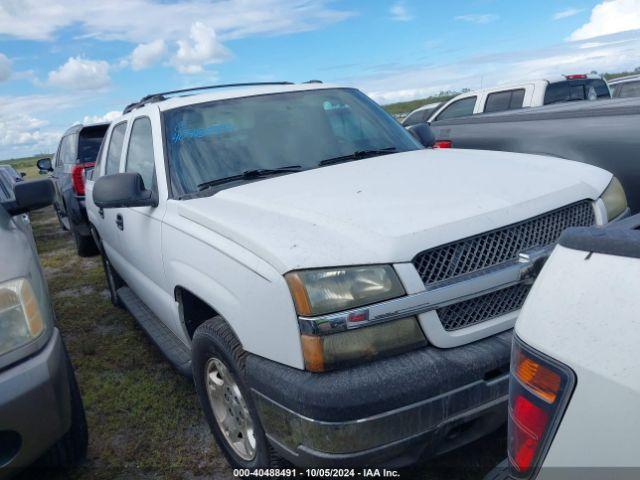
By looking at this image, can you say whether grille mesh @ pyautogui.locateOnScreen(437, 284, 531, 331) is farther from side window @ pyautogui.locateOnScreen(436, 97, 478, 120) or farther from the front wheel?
side window @ pyautogui.locateOnScreen(436, 97, 478, 120)

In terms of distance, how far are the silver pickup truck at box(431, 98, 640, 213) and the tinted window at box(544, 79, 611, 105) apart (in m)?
3.49

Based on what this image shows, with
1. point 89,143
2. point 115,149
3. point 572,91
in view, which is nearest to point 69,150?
point 89,143

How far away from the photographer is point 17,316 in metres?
2.33

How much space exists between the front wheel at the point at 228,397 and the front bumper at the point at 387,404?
0.22m

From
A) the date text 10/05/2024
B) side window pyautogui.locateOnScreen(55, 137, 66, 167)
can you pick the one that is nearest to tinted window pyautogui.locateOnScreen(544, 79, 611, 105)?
the date text 10/05/2024

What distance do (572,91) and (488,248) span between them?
7.56 metres

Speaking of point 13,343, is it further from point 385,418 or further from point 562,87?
point 562,87

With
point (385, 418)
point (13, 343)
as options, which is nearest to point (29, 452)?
point (13, 343)

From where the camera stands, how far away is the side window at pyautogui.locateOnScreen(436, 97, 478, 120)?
381 inches

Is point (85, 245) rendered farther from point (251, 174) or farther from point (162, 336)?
point (251, 174)

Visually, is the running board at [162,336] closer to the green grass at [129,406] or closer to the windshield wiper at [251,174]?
the green grass at [129,406]

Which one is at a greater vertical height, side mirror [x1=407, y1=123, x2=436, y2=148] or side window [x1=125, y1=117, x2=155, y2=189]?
side window [x1=125, y1=117, x2=155, y2=189]

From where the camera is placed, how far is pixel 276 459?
7.47ft

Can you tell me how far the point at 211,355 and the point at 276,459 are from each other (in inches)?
22.7
